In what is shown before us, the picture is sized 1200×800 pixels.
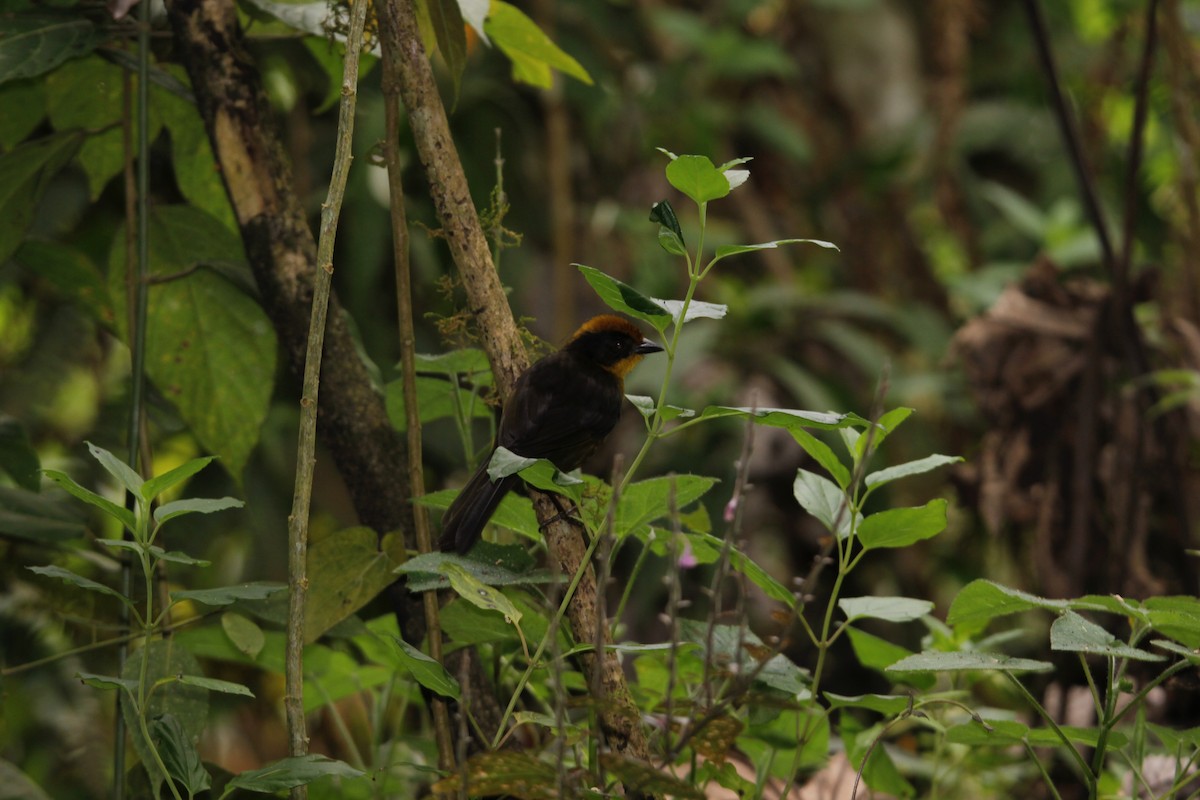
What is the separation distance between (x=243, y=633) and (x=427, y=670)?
15.8 inches

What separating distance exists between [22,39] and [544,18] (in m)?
2.55

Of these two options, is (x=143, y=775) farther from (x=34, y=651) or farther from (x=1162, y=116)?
(x=1162, y=116)

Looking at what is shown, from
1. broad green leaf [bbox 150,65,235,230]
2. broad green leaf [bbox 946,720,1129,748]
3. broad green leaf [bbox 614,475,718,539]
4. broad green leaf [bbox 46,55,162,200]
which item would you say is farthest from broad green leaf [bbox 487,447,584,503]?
broad green leaf [bbox 46,55,162,200]

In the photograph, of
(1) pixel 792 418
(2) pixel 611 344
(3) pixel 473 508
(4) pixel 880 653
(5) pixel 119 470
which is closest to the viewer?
(1) pixel 792 418

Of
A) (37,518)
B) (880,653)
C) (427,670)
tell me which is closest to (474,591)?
(427,670)

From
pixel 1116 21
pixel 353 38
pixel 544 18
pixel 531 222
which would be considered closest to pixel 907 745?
pixel 353 38

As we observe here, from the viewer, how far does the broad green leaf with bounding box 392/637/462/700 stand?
1.10 m

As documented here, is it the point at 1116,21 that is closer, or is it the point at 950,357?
the point at 950,357

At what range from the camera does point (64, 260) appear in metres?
1.88

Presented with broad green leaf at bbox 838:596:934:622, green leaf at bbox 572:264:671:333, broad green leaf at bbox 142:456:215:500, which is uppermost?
green leaf at bbox 572:264:671:333

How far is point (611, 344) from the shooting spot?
202cm

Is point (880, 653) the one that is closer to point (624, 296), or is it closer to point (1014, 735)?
point (1014, 735)

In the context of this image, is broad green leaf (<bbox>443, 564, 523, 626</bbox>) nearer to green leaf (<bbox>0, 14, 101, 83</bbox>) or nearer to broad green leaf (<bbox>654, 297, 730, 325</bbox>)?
broad green leaf (<bbox>654, 297, 730, 325</bbox>)

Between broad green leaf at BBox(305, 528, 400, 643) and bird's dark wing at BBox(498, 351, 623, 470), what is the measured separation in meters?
0.24
